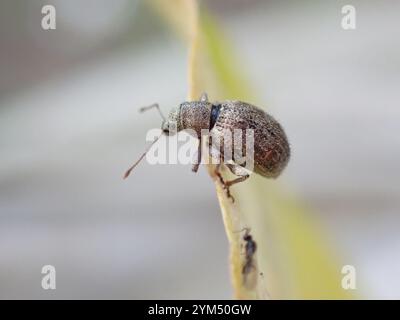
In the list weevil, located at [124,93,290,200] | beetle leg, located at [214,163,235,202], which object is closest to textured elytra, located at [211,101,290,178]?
weevil, located at [124,93,290,200]

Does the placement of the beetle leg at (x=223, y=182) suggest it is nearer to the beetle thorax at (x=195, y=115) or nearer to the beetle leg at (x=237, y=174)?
the beetle leg at (x=237, y=174)

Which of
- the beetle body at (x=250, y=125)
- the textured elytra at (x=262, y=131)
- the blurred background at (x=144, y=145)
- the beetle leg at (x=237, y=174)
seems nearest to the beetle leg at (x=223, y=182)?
the beetle leg at (x=237, y=174)

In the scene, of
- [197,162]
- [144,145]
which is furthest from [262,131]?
[144,145]

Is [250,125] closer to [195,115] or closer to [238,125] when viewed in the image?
[238,125]

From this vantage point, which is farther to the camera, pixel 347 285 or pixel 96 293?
pixel 96 293

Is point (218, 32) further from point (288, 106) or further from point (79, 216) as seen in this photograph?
point (79, 216)

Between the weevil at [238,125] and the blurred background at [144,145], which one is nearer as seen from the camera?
the weevil at [238,125]
